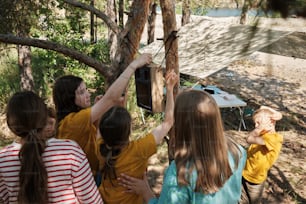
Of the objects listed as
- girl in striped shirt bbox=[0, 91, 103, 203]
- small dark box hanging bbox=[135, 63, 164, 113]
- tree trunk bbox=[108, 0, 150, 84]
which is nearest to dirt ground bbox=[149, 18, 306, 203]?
girl in striped shirt bbox=[0, 91, 103, 203]

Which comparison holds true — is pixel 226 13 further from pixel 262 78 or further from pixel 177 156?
pixel 262 78

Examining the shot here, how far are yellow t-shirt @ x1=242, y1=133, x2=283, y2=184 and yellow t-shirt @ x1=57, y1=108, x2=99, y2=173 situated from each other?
95 centimetres

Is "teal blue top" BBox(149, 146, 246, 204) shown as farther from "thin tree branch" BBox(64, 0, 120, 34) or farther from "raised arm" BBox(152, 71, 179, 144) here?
"thin tree branch" BBox(64, 0, 120, 34)

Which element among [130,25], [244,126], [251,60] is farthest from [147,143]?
[251,60]

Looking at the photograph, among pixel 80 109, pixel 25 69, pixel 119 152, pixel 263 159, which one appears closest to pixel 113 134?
pixel 119 152

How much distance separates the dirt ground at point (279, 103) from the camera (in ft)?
10.4

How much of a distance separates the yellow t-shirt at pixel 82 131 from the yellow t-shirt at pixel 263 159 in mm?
951

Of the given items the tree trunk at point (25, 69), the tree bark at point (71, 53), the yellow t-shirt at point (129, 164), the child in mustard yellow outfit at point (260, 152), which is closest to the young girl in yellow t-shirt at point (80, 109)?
the yellow t-shirt at point (129, 164)

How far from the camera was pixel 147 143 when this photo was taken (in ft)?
3.75

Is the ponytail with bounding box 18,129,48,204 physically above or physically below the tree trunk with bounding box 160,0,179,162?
below

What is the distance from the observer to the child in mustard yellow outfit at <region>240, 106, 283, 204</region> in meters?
1.84

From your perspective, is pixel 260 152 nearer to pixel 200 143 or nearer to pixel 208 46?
pixel 200 143

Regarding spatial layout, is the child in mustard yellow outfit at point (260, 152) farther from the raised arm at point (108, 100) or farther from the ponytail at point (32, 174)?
the ponytail at point (32, 174)

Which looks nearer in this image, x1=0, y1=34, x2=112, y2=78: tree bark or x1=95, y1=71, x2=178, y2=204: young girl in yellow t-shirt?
x1=95, y1=71, x2=178, y2=204: young girl in yellow t-shirt
